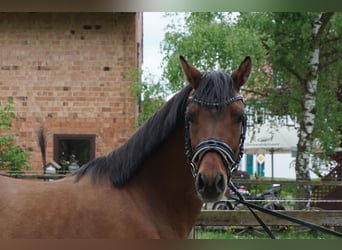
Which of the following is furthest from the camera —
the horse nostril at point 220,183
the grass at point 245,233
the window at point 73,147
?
the window at point 73,147

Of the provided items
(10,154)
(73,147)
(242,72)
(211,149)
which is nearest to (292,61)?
(73,147)

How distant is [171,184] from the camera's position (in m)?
2.34

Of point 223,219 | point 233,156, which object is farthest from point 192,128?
point 223,219

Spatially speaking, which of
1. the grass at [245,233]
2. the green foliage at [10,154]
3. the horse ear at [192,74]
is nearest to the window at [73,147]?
the green foliage at [10,154]

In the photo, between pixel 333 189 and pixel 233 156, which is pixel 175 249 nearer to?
pixel 233 156

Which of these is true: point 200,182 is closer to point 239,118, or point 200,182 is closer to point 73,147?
point 239,118

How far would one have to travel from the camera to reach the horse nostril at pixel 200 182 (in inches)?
82.0

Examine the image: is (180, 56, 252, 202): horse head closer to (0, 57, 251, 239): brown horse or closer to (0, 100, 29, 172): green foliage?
(0, 57, 251, 239): brown horse

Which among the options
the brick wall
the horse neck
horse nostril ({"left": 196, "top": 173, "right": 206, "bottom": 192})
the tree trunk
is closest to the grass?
the tree trunk

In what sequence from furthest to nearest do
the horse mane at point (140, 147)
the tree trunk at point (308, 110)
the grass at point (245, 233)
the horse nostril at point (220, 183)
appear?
the tree trunk at point (308, 110)
the grass at point (245, 233)
the horse mane at point (140, 147)
the horse nostril at point (220, 183)

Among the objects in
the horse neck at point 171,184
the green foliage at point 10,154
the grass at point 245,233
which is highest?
the horse neck at point 171,184

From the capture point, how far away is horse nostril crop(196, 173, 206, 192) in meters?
2.08

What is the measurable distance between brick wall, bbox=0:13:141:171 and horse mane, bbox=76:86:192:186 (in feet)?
18.3

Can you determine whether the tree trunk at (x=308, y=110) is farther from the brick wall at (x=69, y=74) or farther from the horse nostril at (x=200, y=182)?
the horse nostril at (x=200, y=182)
